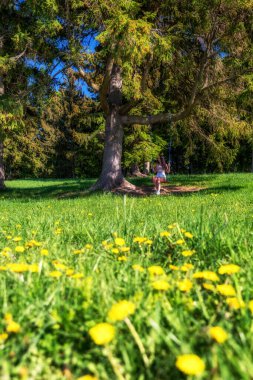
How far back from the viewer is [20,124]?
39.9ft

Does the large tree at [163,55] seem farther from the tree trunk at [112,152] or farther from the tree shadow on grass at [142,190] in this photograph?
the tree shadow on grass at [142,190]

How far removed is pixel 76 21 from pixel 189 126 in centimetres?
608

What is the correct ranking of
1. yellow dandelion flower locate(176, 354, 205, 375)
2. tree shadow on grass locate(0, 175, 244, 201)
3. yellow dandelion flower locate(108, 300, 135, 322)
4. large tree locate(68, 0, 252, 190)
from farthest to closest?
tree shadow on grass locate(0, 175, 244, 201), large tree locate(68, 0, 252, 190), yellow dandelion flower locate(108, 300, 135, 322), yellow dandelion flower locate(176, 354, 205, 375)

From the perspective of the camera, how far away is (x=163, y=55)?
10.3 metres

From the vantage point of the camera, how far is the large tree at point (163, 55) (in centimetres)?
1002

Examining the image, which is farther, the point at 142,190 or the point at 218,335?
the point at 142,190

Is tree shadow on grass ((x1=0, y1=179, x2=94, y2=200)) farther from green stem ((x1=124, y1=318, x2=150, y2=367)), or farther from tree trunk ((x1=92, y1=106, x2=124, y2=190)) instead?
green stem ((x1=124, y1=318, x2=150, y2=367))

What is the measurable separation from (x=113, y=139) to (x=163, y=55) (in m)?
4.24

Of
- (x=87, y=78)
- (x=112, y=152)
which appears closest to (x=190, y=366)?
(x=112, y=152)

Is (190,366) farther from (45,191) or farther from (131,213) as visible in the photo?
(45,191)

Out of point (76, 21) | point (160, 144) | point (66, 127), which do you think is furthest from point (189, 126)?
point (66, 127)

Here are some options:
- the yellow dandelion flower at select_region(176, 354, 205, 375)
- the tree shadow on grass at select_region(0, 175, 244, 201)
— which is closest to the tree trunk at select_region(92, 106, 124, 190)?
the tree shadow on grass at select_region(0, 175, 244, 201)

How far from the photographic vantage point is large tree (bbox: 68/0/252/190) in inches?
394

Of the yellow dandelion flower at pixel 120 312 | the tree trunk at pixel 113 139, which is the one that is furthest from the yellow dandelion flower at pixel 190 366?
the tree trunk at pixel 113 139
